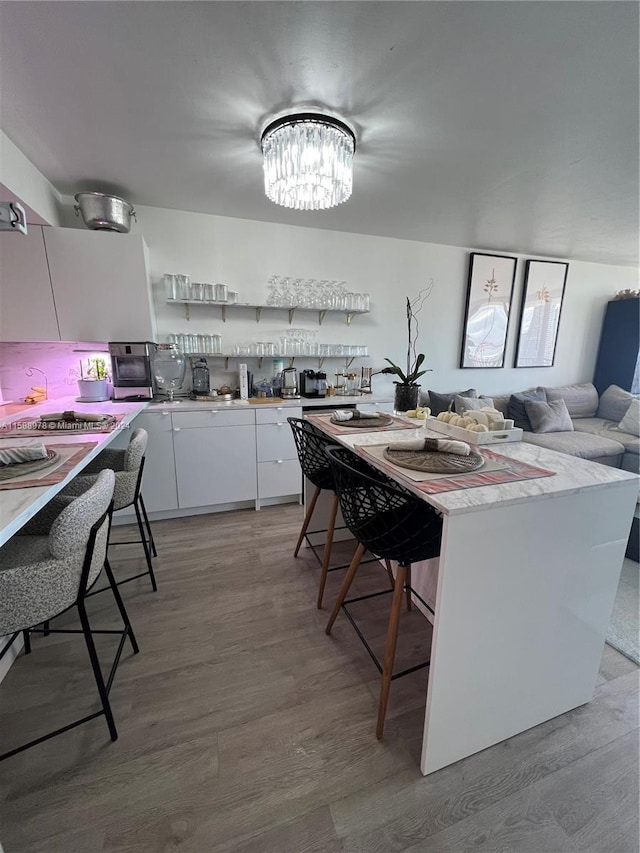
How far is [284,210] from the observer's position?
2.92 metres

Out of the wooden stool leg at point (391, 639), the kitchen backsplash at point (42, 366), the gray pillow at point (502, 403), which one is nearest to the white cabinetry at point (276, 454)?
the kitchen backsplash at point (42, 366)

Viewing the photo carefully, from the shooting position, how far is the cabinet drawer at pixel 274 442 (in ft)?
9.60

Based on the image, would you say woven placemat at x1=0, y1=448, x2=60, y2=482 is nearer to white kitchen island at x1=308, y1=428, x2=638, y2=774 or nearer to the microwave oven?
white kitchen island at x1=308, y1=428, x2=638, y2=774

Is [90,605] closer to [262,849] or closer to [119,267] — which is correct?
[262,849]

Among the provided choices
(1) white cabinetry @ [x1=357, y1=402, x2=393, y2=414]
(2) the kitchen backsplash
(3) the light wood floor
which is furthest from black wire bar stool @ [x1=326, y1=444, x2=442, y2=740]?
(2) the kitchen backsplash

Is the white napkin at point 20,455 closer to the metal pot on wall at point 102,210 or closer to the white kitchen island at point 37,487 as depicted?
the white kitchen island at point 37,487

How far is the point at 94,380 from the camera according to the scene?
2.69 m

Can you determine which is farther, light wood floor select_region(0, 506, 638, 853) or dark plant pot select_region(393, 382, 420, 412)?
dark plant pot select_region(393, 382, 420, 412)

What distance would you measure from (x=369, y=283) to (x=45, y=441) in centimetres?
312

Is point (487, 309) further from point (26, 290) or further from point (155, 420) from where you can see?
point (26, 290)

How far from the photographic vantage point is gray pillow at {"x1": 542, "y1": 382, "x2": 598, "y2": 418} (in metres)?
4.35

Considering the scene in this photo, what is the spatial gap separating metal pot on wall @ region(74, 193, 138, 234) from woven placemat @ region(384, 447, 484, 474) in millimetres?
2648

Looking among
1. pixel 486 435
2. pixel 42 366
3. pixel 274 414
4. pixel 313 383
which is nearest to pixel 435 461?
pixel 486 435

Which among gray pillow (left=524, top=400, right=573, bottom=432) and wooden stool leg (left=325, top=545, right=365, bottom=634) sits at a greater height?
gray pillow (left=524, top=400, right=573, bottom=432)
